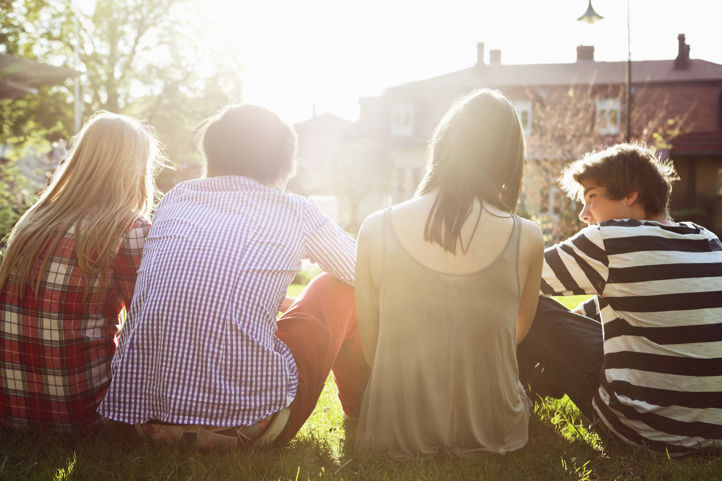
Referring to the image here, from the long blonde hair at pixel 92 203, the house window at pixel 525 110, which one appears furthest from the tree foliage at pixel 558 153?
the long blonde hair at pixel 92 203

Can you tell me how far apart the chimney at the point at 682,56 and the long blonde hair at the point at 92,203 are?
31.9m

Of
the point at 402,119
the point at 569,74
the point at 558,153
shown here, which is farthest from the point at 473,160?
the point at 569,74

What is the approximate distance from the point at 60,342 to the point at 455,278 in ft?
5.57

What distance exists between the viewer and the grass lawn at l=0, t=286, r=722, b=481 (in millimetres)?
2377

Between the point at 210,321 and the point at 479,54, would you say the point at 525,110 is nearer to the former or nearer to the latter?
the point at 479,54

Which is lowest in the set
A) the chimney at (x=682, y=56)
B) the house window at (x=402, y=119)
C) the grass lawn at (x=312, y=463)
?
the grass lawn at (x=312, y=463)

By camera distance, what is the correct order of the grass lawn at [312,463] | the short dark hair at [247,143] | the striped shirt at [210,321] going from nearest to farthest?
the striped shirt at [210,321] < the grass lawn at [312,463] < the short dark hair at [247,143]

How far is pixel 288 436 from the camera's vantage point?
2613 mm

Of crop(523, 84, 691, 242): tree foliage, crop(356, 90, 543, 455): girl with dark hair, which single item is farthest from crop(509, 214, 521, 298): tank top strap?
crop(523, 84, 691, 242): tree foliage

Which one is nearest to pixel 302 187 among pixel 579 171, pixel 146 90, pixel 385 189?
pixel 385 189

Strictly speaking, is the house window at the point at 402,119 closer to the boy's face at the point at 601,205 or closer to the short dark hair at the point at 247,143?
the boy's face at the point at 601,205

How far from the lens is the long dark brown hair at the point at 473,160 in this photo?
234 cm

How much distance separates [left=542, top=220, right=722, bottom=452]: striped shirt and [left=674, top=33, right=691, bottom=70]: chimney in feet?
102

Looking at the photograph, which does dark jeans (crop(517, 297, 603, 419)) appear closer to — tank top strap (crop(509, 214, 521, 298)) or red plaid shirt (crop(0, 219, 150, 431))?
tank top strap (crop(509, 214, 521, 298))
